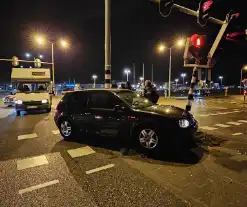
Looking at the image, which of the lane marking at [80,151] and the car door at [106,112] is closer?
the lane marking at [80,151]

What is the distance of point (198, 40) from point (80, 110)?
13.4ft

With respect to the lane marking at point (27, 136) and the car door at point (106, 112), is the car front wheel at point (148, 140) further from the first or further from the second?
the lane marking at point (27, 136)

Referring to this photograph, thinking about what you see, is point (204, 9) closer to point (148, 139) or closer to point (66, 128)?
point (148, 139)

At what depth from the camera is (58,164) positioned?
16.1 feet

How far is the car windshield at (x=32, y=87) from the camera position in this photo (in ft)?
44.9

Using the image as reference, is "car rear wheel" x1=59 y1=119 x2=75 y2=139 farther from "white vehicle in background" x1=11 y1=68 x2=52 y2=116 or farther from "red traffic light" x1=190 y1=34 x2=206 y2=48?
"white vehicle in background" x1=11 y1=68 x2=52 y2=116

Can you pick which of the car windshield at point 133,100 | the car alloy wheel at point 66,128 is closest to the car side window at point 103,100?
the car windshield at point 133,100

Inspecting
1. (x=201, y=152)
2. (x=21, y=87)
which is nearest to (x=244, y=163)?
(x=201, y=152)

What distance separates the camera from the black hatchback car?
5.24 metres

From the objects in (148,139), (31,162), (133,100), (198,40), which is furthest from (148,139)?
(198,40)

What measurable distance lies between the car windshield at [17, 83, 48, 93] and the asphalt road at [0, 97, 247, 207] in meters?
7.67

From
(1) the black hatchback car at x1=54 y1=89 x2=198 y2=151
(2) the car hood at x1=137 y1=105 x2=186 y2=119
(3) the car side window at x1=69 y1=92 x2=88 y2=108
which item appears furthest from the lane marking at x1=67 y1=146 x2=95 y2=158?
(2) the car hood at x1=137 y1=105 x2=186 y2=119

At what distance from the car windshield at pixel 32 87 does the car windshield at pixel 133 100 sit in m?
9.49

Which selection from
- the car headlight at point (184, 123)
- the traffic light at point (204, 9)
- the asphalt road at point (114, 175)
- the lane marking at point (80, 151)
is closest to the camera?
the asphalt road at point (114, 175)
